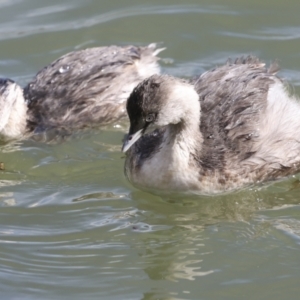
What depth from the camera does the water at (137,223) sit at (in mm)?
6816

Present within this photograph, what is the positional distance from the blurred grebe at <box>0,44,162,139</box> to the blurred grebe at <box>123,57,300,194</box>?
5.45ft

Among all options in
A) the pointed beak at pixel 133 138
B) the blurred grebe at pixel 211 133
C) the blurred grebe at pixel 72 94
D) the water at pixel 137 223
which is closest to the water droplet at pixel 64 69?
the blurred grebe at pixel 72 94

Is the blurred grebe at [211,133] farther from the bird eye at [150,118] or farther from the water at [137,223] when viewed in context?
the water at [137,223]

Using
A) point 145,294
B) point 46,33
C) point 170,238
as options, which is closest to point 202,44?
point 46,33

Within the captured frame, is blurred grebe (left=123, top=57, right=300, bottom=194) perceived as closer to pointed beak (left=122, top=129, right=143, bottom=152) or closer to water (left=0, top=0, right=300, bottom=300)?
pointed beak (left=122, top=129, right=143, bottom=152)

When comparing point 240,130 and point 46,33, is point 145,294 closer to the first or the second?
point 240,130

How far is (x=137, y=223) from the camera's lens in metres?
7.77

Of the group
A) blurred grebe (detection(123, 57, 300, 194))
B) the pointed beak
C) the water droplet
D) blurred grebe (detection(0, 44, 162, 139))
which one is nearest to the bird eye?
blurred grebe (detection(123, 57, 300, 194))

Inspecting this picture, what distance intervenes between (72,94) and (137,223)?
8.39ft

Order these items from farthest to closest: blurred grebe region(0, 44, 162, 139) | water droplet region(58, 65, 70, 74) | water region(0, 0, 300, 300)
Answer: water droplet region(58, 65, 70, 74) → blurred grebe region(0, 44, 162, 139) → water region(0, 0, 300, 300)

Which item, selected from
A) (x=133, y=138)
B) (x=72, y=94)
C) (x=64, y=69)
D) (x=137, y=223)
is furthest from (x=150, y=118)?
(x=64, y=69)

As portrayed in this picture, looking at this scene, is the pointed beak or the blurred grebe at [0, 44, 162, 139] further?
the blurred grebe at [0, 44, 162, 139]

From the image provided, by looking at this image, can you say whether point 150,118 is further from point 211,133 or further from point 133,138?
point 211,133

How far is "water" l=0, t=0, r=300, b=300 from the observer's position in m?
6.82
